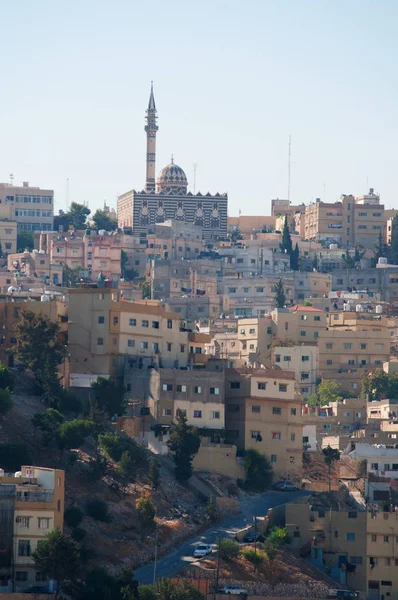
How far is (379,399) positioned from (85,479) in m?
30.8

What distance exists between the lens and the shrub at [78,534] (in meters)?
68.8

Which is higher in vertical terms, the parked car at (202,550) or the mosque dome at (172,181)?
the mosque dome at (172,181)

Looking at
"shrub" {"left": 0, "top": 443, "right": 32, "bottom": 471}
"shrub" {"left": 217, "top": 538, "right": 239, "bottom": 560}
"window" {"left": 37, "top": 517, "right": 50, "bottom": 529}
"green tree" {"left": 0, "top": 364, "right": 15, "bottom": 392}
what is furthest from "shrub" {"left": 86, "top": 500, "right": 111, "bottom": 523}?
"green tree" {"left": 0, "top": 364, "right": 15, "bottom": 392}

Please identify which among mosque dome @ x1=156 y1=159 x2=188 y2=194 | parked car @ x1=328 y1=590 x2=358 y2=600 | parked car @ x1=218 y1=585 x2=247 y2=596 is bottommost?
parked car @ x1=328 y1=590 x2=358 y2=600

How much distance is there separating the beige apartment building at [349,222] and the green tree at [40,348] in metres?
72.3

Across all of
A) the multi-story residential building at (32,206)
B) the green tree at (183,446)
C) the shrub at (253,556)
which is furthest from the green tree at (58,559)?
the multi-story residential building at (32,206)

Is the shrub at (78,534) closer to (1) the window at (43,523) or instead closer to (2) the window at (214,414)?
(1) the window at (43,523)

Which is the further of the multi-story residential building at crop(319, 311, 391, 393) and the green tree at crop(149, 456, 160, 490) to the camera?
the multi-story residential building at crop(319, 311, 391, 393)

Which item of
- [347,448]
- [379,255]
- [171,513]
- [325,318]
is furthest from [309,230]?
[171,513]

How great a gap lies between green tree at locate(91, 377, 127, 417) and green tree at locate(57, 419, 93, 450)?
207 inches

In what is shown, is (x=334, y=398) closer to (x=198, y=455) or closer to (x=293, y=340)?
(x=293, y=340)

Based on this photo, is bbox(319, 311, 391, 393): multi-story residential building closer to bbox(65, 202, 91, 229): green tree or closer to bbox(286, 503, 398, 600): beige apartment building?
bbox(286, 503, 398, 600): beige apartment building

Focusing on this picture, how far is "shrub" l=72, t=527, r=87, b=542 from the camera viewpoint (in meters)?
68.8

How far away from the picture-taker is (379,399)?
10250 centimetres
